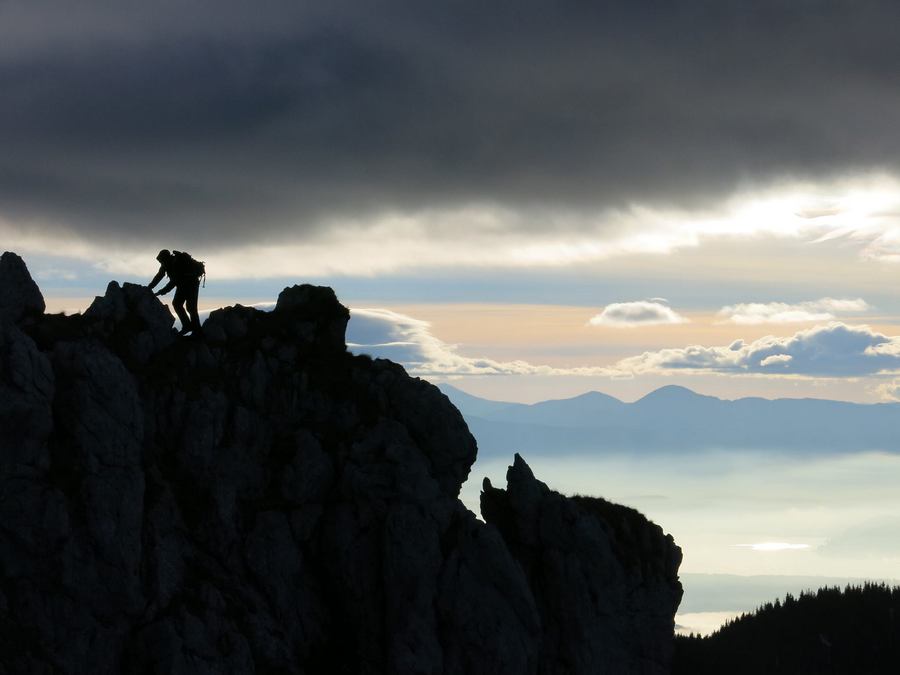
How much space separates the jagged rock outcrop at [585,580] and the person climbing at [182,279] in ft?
90.3

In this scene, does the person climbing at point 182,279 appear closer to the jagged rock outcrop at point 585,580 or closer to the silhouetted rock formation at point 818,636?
the jagged rock outcrop at point 585,580

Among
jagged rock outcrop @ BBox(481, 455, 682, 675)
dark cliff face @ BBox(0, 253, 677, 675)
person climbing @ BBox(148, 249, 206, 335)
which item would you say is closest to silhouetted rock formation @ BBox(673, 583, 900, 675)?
jagged rock outcrop @ BBox(481, 455, 682, 675)

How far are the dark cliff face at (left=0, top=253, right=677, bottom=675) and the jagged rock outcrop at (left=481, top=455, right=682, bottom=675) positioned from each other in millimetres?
378

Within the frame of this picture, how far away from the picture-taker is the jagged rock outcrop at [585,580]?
74438 mm

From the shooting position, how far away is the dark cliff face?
56156mm

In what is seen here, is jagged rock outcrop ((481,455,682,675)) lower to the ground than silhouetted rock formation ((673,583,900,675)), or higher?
higher

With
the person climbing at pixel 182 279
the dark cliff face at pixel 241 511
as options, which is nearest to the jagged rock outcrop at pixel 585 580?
A: the dark cliff face at pixel 241 511

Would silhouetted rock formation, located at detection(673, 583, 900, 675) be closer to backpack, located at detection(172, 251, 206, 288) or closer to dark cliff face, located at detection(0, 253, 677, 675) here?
dark cliff face, located at detection(0, 253, 677, 675)

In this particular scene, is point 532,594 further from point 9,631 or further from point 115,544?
point 9,631

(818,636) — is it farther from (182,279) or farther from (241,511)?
(182,279)

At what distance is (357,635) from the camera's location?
67.4m

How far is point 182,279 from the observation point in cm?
6994

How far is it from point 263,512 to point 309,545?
13.3 ft

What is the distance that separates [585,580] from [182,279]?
3718 centimetres
